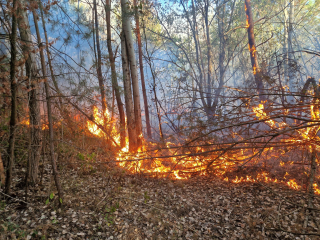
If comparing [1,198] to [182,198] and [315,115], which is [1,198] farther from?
[315,115]

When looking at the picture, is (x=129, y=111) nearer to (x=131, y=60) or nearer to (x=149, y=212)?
(x=131, y=60)

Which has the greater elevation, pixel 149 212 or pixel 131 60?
pixel 131 60

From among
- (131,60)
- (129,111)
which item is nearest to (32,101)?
(129,111)

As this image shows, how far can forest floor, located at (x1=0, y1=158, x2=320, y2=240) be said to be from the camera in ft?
9.29

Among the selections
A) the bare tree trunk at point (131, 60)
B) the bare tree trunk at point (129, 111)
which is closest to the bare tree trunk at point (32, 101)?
the bare tree trunk at point (129, 111)

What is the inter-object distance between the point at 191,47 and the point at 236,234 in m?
15.0

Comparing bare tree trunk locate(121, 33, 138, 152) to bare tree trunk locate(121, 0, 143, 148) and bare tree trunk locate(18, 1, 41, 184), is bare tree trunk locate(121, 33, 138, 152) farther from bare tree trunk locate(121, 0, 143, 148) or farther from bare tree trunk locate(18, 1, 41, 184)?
bare tree trunk locate(18, 1, 41, 184)

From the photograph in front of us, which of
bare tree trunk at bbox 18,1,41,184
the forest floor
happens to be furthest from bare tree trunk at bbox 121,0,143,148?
bare tree trunk at bbox 18,1,41,184

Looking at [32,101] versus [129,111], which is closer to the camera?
[32,101]

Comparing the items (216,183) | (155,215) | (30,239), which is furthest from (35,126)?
(216,183)

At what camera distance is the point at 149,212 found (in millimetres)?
3564

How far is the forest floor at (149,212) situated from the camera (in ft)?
9.29

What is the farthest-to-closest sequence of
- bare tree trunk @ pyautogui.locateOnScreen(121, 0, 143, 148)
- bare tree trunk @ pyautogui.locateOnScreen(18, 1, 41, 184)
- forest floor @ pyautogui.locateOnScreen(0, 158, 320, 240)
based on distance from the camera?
1. bare tree trunk @ pyautogui.locateOnScreen(121, 0, 143, 148)
2. bare tree trunk @ pyautogui.locateOnScreen(18, 1, 41, 184)
3. forest floor @ pyautogui.locateOnScreen(0, 158, 320, 240)

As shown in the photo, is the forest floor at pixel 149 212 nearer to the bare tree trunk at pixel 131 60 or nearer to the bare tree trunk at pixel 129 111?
the bare tree trunk at pixel 129 111
